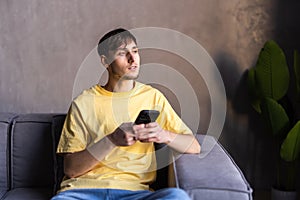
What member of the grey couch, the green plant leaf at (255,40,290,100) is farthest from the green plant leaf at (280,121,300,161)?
the grey couch

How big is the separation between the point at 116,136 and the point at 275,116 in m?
0.96

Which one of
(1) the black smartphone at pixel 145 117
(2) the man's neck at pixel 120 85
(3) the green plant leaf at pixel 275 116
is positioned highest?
(2) the man's neck at pixel 120 85

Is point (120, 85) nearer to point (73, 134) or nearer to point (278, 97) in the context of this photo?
point (73, 134)

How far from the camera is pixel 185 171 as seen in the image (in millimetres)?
1763

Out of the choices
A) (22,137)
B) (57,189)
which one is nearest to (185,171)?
(57,189)

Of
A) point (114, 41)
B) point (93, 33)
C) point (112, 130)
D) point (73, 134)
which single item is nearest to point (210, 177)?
point (112, 130)

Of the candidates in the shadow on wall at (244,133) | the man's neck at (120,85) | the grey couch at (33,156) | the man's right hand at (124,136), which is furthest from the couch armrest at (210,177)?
the shadow on wall at (244,133)

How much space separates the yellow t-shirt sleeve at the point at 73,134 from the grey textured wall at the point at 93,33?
2.24ft

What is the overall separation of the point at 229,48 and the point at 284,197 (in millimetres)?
805

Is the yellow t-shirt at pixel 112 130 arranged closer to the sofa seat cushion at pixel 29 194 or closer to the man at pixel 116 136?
the man at pixel 116 136

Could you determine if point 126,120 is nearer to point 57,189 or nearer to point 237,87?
point 57,189

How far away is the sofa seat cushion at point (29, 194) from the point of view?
196cm

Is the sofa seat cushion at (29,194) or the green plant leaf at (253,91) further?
the green plant leaf at (253,91)

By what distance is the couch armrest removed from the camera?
64.2 inches
